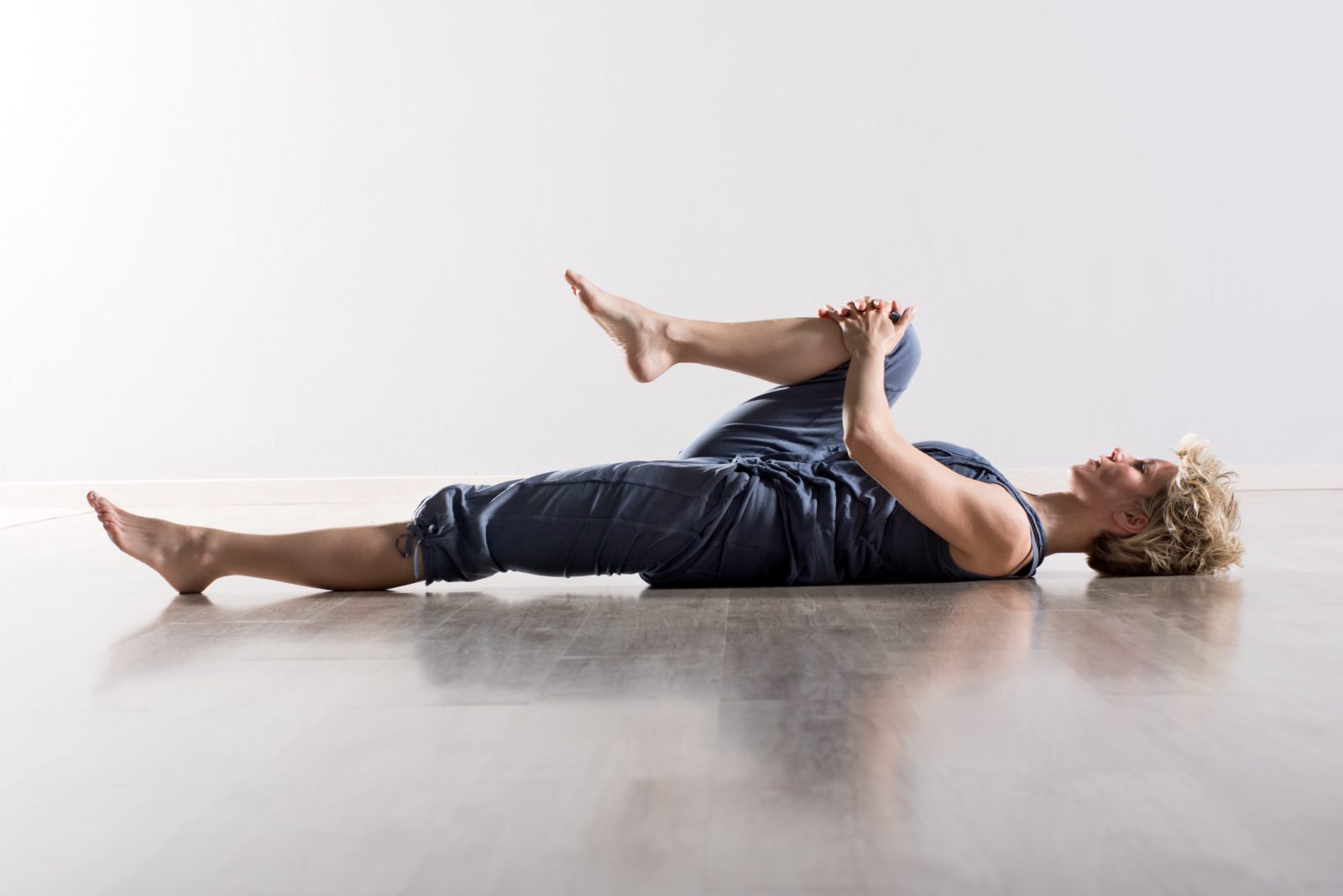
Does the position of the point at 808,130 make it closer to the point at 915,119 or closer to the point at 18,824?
the point at 915,119

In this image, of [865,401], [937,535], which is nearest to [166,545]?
[865,401]

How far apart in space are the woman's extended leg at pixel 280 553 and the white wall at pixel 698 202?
2663mm

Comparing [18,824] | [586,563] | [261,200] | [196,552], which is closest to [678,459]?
[586,563]

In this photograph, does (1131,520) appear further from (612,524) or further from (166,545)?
(166,545)

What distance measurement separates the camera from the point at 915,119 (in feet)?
16.1

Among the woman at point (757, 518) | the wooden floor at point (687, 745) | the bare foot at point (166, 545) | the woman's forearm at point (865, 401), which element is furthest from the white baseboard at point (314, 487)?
the woman's forearm at point (865, 401)

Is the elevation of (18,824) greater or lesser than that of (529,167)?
lesser

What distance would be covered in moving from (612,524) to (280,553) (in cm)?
66

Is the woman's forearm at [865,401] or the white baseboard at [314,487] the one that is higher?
the woman's forearm at [865,401]

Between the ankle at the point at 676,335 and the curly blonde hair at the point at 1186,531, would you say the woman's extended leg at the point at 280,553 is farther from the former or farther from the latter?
the curly blonde hair at the point at 1186,531

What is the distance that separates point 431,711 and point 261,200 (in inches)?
160

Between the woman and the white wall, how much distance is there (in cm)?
260

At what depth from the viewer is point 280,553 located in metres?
2.32

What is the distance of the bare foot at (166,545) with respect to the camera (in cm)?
230
